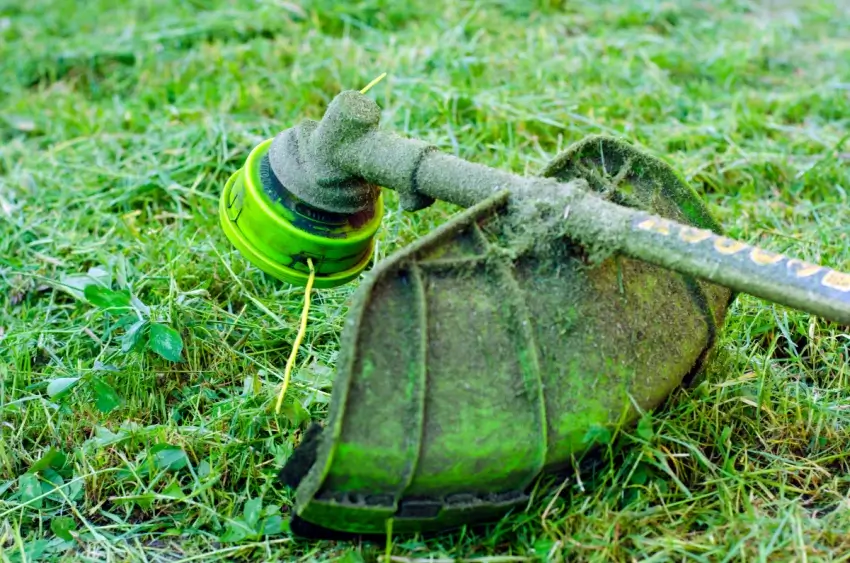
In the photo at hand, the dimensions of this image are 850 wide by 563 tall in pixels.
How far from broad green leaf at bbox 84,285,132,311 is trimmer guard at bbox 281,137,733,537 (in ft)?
3.41

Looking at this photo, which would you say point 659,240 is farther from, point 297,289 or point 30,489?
point 30,489

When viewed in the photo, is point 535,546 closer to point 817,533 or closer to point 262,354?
point 817,533

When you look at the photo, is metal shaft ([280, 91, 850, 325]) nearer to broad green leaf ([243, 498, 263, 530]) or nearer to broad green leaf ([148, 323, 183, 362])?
broad green leaf ([148, 323, 183, 362])

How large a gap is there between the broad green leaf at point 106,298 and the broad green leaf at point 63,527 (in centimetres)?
68

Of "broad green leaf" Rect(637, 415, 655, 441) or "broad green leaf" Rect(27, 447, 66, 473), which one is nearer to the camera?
"broad green leaf" Rect(637, 415, 655, 441)

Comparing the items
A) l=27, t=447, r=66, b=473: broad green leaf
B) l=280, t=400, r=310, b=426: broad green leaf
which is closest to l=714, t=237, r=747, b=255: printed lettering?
l=280, t=400, r=310, b=426: broad green leaf

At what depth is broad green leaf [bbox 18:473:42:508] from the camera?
7.27 ft

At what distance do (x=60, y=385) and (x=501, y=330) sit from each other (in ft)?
4.26

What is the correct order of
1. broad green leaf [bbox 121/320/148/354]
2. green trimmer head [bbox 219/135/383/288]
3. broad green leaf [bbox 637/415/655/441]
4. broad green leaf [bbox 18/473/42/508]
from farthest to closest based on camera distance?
broad green leaf [bbox 121/320/148/354]
green trimmer head [bbox 219/135/383/288]
broad green leaf [bbox 18/473/42/508]
broad green leaf [bbox 637/415/655/441]

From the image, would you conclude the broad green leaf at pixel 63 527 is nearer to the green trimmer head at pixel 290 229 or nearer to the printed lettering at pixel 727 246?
the green trimmer head at pixel 290 229

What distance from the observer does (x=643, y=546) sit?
1.90 metres

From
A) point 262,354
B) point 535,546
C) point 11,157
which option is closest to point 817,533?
point 535,546

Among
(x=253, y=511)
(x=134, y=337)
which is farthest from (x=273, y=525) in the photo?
(x=134, y=337)

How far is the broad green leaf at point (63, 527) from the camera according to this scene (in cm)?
211
